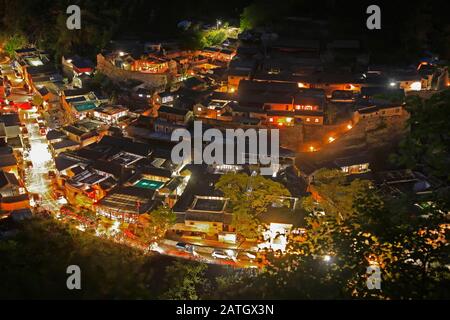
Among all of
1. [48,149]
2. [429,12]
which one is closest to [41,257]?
[48,149]

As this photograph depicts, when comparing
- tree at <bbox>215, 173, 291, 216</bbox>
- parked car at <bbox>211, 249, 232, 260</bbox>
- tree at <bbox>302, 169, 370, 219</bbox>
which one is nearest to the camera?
tree at <bbox>302, 169, 370, 219</bbox>

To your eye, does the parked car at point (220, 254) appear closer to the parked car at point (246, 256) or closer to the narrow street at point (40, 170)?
the parked car at point (246, 256)

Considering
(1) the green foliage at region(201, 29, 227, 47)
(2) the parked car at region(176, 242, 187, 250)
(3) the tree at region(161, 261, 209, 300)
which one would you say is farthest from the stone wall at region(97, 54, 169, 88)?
(3) the tree at region(161, 261, 209, 300)

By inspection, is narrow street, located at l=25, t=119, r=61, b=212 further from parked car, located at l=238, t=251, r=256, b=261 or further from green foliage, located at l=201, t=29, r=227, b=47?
green foliage, located at l=201, t=29, r=227, b=47

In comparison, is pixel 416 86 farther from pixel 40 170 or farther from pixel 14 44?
pixel 14 44

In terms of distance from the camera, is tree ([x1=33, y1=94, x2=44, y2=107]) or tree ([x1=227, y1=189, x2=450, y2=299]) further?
tree ([x1=33, y1=94, x2=44, y2=107])

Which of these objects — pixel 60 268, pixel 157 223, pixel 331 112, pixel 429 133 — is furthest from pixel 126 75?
pixel 429 133
